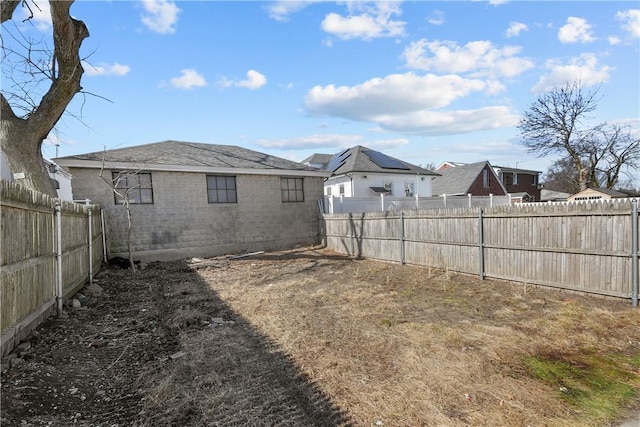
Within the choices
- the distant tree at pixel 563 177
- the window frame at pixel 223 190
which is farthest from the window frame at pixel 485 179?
the window frame at pixel 223 190

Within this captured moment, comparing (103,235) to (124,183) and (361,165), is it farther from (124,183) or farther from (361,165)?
(361,165)

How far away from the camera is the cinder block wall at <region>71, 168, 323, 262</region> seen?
1121 centimetres

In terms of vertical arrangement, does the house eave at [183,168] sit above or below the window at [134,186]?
above

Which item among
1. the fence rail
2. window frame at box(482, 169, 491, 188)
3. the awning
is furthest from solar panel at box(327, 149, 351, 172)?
window frame at box(482, 169, 491, 188)

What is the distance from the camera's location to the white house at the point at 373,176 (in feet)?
74.3

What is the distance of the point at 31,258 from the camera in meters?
3.96

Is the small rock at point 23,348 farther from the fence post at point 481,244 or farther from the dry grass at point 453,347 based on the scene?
the fence post at point 481,244

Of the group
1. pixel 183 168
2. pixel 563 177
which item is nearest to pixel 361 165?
pixel 183 168

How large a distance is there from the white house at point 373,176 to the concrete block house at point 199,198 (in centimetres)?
736

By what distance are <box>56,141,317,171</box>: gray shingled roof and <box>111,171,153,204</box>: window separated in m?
0.50

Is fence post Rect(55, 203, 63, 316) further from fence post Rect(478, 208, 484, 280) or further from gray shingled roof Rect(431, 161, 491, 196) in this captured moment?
gray shingled roof Rect(431, 161, 491, 196)

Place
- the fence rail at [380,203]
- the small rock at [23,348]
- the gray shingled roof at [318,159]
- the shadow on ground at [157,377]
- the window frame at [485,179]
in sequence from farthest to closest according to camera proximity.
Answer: the window frame at [485,179] < the gray shingled roof at [318,159] < the fence rail at [380,203] < the small rock at [23,348] < the shadow on ground at [157,377]

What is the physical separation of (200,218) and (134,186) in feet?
8.04

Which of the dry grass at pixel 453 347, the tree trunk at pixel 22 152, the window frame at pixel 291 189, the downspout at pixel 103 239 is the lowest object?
the dry grass at pixel 453 347
